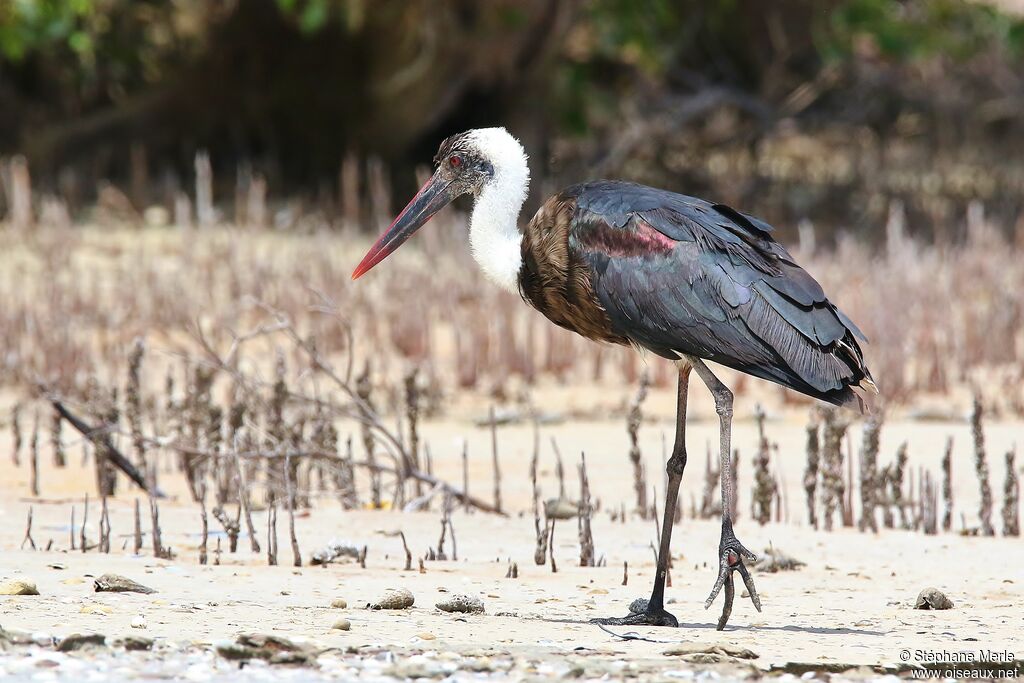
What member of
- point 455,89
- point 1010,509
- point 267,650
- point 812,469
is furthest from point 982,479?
point 455,89

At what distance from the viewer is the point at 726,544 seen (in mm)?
4605

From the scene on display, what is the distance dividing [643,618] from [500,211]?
1569 mm

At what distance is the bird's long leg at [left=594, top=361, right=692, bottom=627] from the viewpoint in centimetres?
443

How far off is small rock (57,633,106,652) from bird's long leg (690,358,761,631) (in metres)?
1.69

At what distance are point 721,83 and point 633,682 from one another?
11911 millimetres

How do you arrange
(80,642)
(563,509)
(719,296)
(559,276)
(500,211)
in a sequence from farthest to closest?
(563,509)
(500,211)
(559,276)
(719,296)
(80,642)

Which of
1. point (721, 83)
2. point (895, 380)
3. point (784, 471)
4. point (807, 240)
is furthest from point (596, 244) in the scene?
point (721, 83)

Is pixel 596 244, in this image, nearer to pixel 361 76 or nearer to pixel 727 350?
pixel 727 350

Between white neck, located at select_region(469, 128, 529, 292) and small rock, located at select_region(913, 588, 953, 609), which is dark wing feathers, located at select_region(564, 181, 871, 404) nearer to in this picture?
white neck, located at select_region(469, 128, 529, 292)

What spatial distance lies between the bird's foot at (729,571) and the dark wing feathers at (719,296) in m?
0.50

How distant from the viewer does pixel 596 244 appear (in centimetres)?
489

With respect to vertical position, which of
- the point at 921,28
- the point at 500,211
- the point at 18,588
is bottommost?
the point at 18,588

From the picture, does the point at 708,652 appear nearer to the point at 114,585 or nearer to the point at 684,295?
the point at 684,295

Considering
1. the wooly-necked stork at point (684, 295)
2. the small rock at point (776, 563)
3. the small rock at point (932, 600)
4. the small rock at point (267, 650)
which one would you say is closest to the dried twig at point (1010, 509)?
the small rock at point (776, 563)
